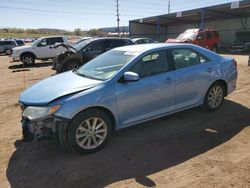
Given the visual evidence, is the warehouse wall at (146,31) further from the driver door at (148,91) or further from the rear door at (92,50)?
the driver door at (148,91)

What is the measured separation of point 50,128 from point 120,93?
1184 millimetres

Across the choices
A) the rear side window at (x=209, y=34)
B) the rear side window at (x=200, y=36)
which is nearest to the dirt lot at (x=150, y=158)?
the rear side window at (x=200, y=36)

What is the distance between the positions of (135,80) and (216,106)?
8.07ft

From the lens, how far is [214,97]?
6.07 meters

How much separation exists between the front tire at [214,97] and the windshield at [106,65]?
6.41 ft

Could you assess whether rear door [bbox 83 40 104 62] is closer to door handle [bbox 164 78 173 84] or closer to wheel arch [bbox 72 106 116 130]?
door handle [bbox 164 78 173 84]

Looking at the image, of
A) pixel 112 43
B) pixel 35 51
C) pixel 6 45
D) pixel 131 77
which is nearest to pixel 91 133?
pixel 131 77

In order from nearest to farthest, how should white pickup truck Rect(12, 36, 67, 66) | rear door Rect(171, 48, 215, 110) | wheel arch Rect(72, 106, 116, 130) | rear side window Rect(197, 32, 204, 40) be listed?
wheel arch Rect(72, 106, 116, 130)
rear door Rect(171, 48, 215, 110)
white pickup truck Rect(12, 36, 67, 66)
rear side window Rect(197, 32, 204, 40)

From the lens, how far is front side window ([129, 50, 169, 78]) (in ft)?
16.1

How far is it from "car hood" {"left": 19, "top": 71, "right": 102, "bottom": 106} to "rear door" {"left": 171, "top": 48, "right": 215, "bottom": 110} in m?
1.63

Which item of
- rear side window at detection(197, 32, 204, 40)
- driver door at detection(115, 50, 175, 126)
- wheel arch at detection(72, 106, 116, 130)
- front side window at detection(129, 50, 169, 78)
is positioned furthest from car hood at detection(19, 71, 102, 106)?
rear side window at detection(197, 32, 204, 40)

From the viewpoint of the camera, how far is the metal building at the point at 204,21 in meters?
29.8

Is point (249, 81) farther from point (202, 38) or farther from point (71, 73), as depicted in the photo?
point (202, 38)

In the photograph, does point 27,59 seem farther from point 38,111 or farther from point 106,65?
point 38,111
